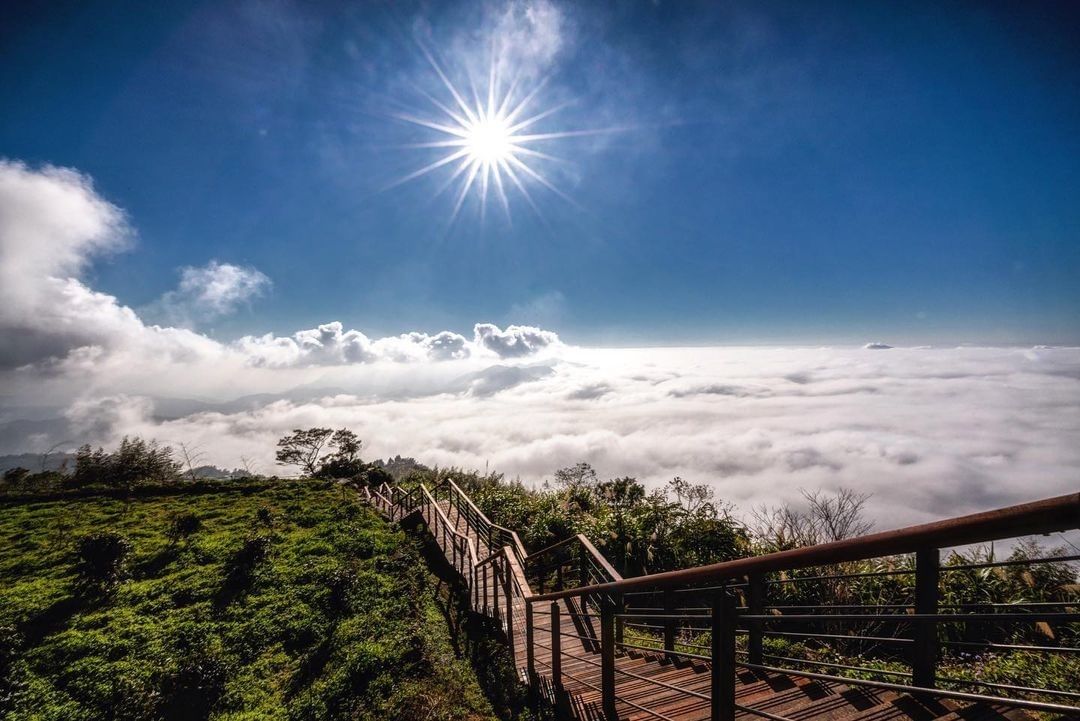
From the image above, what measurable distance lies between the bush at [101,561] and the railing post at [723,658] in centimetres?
1192

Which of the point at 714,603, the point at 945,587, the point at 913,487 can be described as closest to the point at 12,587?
the point at 714,603

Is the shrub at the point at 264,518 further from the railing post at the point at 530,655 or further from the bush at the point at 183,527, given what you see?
the railing post at the point at 530,655

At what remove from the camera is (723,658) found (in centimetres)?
213

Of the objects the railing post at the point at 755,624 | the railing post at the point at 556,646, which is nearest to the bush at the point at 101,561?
the railing post at the point at 556,646

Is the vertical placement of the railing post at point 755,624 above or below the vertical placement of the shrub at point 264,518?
above

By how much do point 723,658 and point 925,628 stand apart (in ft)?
7.37

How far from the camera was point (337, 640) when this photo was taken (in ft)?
22.5

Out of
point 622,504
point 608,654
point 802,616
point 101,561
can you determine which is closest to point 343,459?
point 101,561

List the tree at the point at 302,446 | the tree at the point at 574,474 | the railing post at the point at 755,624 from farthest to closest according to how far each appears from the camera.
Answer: the tree at the point at 302,446 → the tree at the point at 574,474 → the railing post at the point at 755,624

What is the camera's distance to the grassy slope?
561 centimetres

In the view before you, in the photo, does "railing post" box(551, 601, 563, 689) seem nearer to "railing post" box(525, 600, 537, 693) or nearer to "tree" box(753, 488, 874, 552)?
"railing post" box(525, 600, 537, 693)

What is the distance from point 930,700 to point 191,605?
10.9 meters

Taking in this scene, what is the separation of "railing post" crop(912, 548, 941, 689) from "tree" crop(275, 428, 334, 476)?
98.0 ft

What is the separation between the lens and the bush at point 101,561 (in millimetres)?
8617
